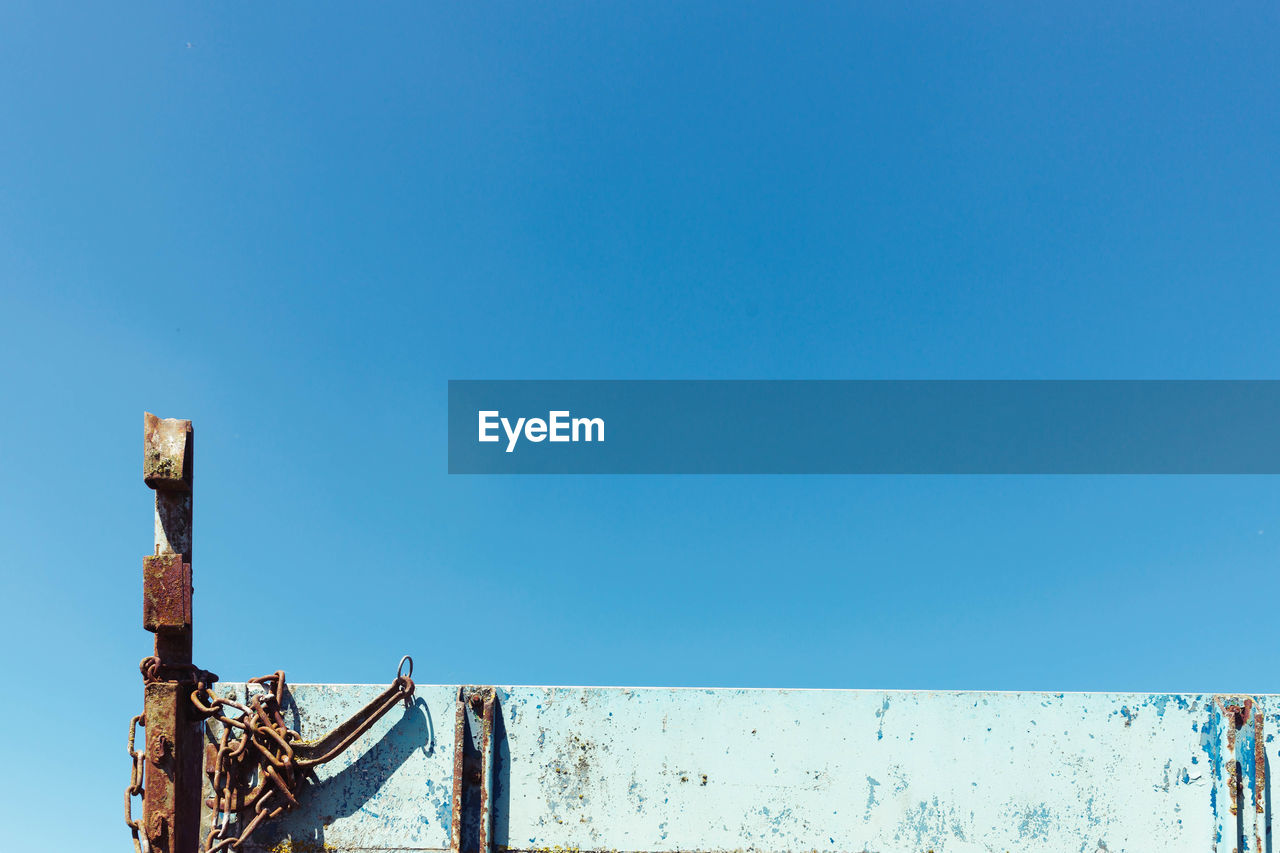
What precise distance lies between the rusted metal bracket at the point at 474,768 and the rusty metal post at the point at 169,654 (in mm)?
1195

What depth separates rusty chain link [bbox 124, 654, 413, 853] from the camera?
4012 millimetres

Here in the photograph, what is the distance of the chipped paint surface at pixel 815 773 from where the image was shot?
4.03 metres

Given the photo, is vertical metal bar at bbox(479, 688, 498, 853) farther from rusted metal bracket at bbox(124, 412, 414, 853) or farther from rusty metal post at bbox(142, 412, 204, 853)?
rusty metal post at bbox(142, 412, 204, 853)

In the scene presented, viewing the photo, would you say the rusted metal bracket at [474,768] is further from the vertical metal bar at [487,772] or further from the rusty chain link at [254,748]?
the rusty chain link at [254,748]

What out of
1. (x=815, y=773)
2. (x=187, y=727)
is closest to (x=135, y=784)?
(x=187, y=727)

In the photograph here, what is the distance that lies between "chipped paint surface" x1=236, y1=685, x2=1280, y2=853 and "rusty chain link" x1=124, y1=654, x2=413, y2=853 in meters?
0.09

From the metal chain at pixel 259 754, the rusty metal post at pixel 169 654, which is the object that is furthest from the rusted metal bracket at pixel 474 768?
the rusty metal post at pixel 169 654

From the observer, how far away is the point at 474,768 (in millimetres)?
4160

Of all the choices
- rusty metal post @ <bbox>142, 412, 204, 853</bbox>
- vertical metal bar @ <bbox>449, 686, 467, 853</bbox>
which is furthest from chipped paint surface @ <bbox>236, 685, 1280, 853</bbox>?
rusty metal post @ <bbox>142, 412, 204, 853</bbox>

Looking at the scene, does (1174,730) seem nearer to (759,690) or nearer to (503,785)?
(759,690)

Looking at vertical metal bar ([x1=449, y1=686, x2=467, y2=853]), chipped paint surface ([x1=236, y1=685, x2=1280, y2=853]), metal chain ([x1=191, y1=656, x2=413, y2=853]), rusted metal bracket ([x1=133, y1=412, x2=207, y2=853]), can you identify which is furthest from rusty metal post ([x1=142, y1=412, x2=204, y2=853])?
vertical metal bar ([x1=449, y1=686, x2=467, y2=853])

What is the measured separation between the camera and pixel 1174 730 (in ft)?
13.4

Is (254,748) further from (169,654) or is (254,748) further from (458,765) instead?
(458,765)

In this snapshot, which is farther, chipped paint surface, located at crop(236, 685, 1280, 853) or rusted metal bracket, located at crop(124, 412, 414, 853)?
chipped paint surface, located at crop(236, 685, 1280, 853)
